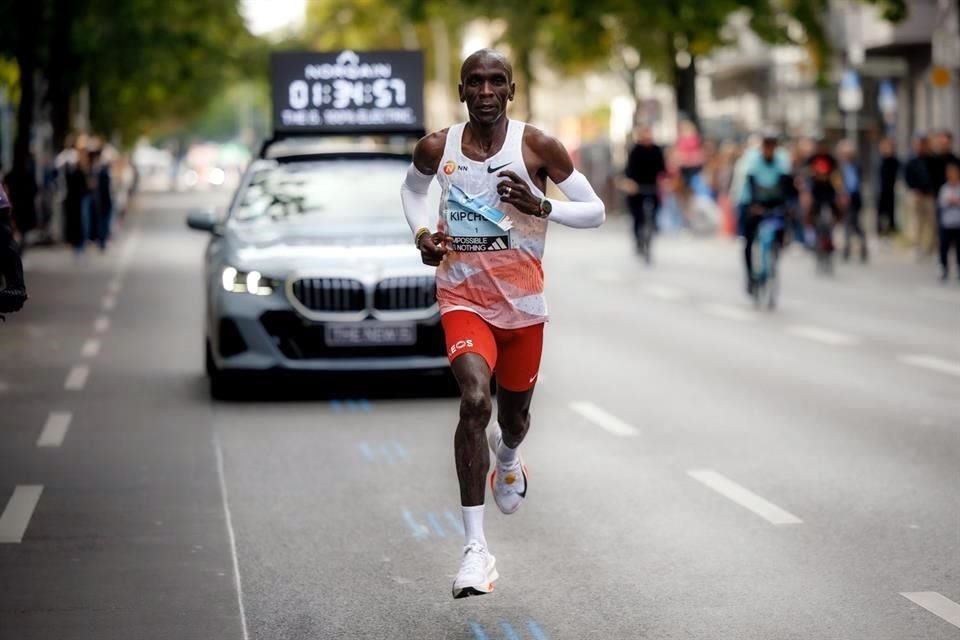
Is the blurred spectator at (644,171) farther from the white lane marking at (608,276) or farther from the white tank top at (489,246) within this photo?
the white tank top at (489,246)

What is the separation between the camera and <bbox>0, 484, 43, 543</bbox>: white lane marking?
8409mm

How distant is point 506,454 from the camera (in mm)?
7570

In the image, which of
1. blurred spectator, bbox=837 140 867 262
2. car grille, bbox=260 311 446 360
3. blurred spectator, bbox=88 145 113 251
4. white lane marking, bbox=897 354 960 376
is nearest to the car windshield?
car grille, bbox=260 311 446 360

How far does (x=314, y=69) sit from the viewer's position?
18109 mm

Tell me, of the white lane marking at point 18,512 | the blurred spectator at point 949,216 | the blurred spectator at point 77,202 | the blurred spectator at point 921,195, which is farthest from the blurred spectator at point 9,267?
the blurred spectator at point 77,202

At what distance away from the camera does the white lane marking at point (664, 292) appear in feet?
73.1

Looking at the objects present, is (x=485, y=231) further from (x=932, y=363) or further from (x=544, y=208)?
(x=932, y=363)

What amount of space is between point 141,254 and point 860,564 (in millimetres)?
27382

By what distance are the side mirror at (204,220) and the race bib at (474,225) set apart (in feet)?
22.0

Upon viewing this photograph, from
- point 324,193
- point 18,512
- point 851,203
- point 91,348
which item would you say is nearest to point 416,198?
point 18,512

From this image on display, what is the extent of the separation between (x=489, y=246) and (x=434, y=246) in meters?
0.23

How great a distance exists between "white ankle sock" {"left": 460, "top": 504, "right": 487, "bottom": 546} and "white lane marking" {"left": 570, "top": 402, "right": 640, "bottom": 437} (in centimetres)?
455

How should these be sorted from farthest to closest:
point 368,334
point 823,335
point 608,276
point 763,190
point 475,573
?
point 608,276 → point 763,190 → point 823,335 → point 368,334 → point 475,573

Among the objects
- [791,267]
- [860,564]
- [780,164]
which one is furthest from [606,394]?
[791,267]
